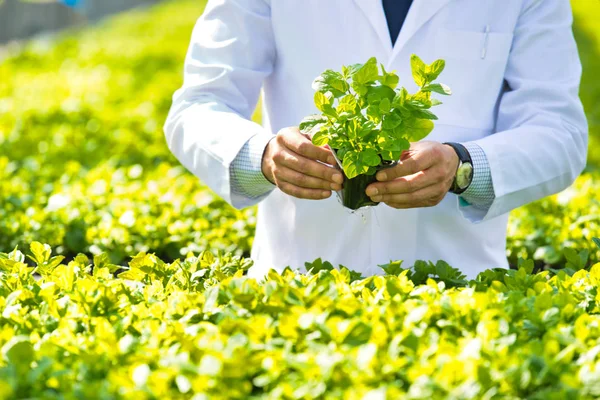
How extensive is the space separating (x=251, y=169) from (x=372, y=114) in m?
0.55

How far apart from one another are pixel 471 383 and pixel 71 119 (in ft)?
18.3

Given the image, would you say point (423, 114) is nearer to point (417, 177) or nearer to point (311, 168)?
point (417, 177)

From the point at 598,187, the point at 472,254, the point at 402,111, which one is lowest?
the point at 598,187

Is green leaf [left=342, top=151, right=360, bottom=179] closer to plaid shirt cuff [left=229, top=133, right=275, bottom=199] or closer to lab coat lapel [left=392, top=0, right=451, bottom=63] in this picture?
plaid shirt cuff [left=229, top=133, right=275, bottom=199]

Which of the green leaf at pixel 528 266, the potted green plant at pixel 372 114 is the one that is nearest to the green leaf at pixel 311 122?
the potted green plant at pixel 372 114

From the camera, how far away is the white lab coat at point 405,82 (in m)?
2.59

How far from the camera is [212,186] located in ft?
8.44

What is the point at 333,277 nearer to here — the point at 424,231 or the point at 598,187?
the point at 424,231

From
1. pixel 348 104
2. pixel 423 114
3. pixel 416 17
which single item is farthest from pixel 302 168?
pixel 416 17

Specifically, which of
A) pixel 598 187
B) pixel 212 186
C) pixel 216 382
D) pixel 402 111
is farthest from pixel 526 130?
pixel 598 187

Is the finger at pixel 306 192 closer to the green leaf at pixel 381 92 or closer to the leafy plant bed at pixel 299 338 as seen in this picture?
the leafy plant bed at pixel 299 338

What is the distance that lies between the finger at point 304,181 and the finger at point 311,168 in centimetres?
1

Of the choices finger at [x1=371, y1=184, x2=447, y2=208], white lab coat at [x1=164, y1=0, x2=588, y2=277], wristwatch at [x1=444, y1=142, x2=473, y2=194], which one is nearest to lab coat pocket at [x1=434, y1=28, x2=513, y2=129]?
white lab coat at [x1=164, y1=0, x2=588, y2=277]

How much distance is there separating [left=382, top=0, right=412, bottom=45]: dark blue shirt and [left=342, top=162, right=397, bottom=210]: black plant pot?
0.69 meters
